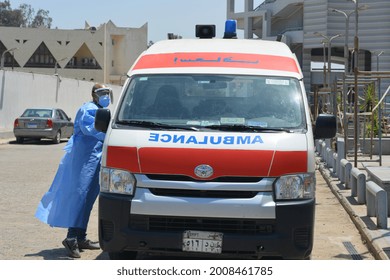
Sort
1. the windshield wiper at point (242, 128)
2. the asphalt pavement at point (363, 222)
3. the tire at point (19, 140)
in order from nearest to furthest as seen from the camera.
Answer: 1. the windshield wiper at point (242, 128)
2. the asphalt pavement at point (363, 222)
3. the tire at point (19, 140)

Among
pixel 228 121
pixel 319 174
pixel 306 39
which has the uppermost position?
pixel 306 39

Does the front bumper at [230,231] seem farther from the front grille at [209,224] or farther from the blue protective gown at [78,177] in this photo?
the blue protective gown at [78,177]

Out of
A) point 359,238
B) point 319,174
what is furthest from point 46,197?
point 319,174

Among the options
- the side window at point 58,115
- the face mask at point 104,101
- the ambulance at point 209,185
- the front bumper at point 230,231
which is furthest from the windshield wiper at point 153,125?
the side window at point 58,115

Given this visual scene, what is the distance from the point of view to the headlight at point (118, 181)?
20.7 ft

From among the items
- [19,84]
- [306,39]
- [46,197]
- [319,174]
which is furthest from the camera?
[306,39]

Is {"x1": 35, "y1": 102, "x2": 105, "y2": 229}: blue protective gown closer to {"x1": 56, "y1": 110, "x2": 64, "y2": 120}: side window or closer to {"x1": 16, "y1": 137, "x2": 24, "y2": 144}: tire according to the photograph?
{"x1": 16, "y1": 137, "x2": 24, "y2": 144}: tire

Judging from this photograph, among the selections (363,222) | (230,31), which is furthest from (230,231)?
(363,222)

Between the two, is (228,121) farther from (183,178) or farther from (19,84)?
(19,84)

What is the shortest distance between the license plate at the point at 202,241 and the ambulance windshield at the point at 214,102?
1.01 m

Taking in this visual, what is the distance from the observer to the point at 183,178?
6227 millimetres

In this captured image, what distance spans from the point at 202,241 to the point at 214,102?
1456 millimetres
